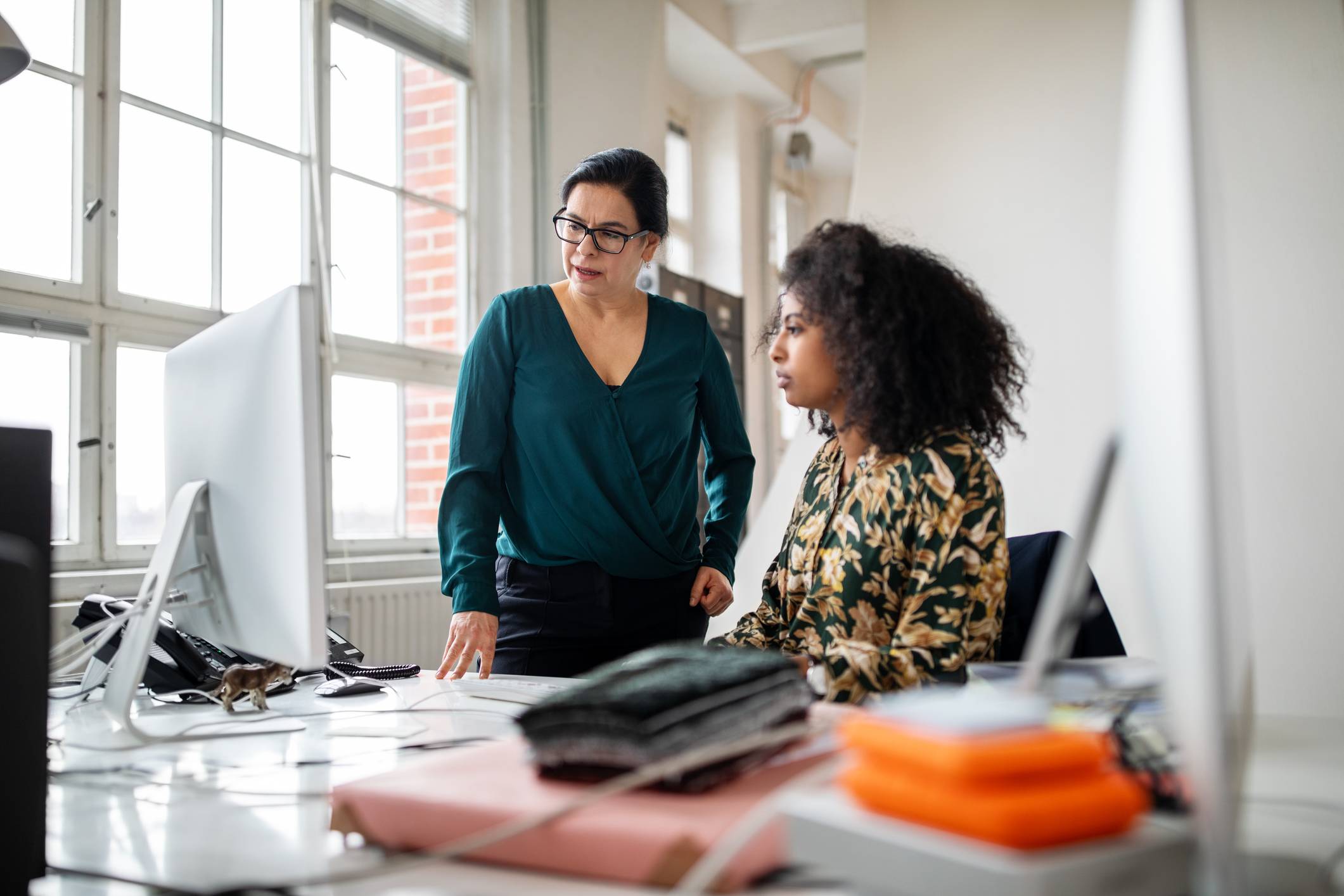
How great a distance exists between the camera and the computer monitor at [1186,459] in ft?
1.57

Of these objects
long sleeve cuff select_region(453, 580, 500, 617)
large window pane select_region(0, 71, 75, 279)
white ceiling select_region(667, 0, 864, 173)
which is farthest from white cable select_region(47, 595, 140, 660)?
white ceiling select_region(667, 0, 864, 173)

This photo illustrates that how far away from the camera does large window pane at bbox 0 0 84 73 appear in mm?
2623

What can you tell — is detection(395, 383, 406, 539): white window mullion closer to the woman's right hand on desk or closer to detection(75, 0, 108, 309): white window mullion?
detection(75, 0, 108, 309): white window mullion

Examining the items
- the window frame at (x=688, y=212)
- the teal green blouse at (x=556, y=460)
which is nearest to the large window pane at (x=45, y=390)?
the teal green blouse at (x=556, y=460)

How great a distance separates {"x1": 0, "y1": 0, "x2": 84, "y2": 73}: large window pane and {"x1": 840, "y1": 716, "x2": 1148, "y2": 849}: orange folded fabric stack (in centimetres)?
281

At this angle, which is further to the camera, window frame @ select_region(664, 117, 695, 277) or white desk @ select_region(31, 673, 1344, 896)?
window frame @ select_region(664, 117, 695, 277)

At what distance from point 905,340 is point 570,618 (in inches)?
29.4

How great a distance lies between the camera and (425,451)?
155 inches

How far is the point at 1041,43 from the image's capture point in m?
3.25


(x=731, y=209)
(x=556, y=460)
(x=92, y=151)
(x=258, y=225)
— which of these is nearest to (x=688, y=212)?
(x=731, y=209)

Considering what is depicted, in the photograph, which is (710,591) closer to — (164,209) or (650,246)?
(650,246)

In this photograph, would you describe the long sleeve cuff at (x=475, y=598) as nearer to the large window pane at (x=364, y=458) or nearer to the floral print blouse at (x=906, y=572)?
the floral print blouse at (x=906, y=572)

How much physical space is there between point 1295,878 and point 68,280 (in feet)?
9.37

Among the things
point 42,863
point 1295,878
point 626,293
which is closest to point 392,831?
point 42,863
